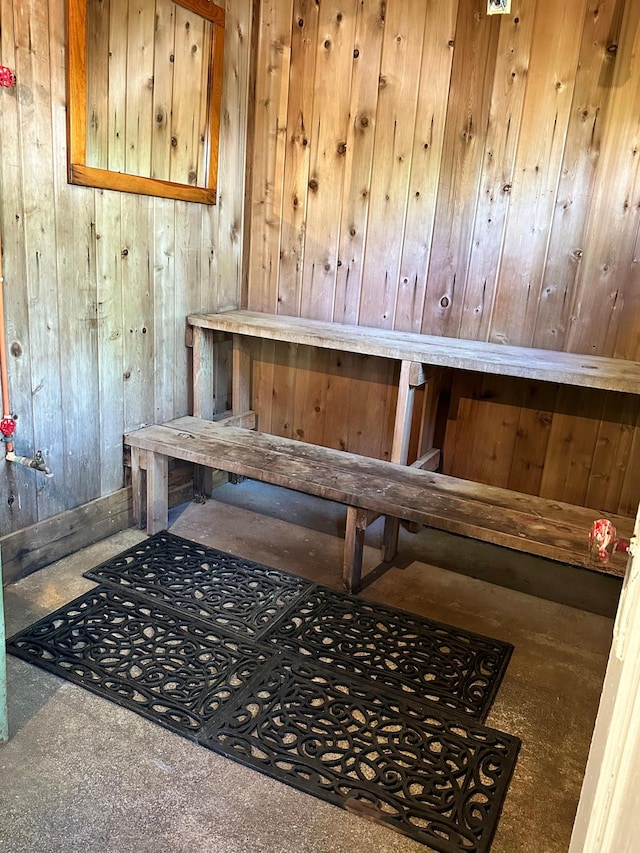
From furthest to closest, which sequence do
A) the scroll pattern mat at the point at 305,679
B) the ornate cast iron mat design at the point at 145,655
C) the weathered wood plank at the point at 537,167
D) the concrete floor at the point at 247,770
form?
the weathered wood plank at the point at 537,167 < the ornate cast iron mat design at the point at 145,655 < the scroll pattern mat at the point at 305,679 < the concrete floor at the point at 247,770

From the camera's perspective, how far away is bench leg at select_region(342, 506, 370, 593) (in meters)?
2.39

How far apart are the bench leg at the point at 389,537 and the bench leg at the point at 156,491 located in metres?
0.95

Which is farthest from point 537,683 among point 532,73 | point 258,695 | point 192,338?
point 532,73

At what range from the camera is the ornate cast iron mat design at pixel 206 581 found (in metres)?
2.29

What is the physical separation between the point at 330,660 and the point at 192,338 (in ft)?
5.42

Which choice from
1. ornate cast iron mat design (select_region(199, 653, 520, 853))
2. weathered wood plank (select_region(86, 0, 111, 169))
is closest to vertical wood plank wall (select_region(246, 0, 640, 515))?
weathered wood plank (select_region(86, 0, 111, 169))

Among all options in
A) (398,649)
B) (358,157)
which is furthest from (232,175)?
(398,649)

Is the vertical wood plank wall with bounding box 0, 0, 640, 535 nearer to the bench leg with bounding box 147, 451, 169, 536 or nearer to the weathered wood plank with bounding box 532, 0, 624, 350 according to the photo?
the weathered wood plank with bounding box 532, 0, 624, 350

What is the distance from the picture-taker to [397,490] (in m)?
2.41

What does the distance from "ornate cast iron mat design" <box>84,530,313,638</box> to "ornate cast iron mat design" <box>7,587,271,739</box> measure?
81 millimetres

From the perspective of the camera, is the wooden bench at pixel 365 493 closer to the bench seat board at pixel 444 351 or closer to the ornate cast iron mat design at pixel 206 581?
the ornate cast iron mat design at pixel 206 581

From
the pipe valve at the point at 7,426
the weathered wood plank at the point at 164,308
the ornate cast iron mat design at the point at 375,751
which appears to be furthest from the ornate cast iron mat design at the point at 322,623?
the weathered wood plank at the point at 164,308

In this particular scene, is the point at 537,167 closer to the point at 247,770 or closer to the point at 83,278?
the point at 83,278

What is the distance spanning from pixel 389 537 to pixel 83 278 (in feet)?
5.22
